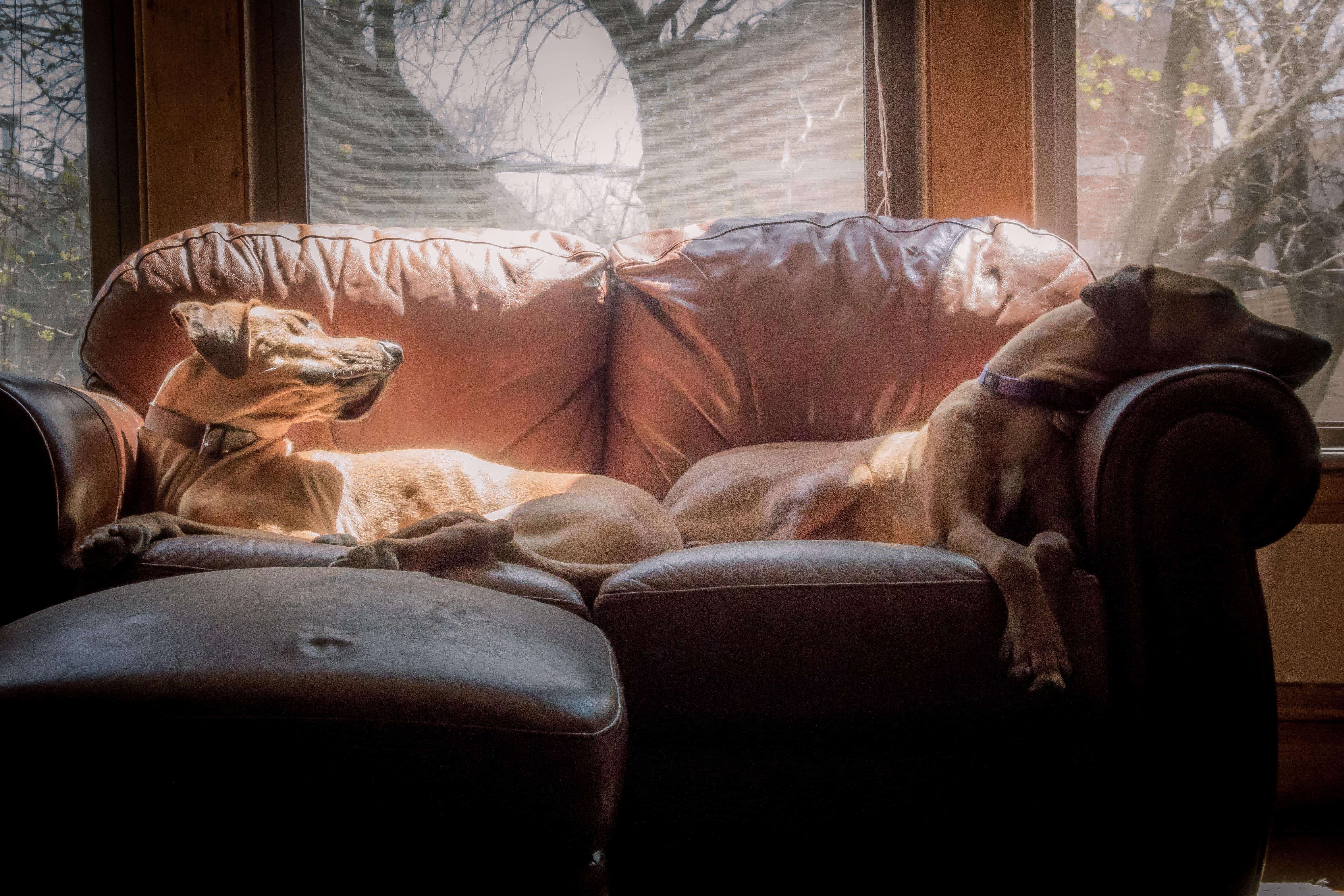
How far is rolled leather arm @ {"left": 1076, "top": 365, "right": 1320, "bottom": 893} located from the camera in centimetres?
132

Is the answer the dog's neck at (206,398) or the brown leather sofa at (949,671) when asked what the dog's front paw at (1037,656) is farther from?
the dog's neck at (206,398)

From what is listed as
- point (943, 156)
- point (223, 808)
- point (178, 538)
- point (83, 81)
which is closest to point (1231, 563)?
point (223, 808)

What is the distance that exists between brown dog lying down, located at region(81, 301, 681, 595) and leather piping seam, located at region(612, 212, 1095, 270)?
0.78 metres

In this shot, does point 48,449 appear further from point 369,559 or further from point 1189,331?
point 1189,331

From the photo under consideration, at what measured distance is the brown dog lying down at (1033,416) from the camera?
1.71m

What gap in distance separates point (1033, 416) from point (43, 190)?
129 inches

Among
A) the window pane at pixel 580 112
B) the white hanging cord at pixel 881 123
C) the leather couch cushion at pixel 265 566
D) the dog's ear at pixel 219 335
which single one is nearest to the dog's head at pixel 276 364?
the dog's ear at pixel 219 335

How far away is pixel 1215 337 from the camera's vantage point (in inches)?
68.3

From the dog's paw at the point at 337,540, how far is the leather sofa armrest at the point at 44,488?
1.25ft

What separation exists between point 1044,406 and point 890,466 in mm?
390

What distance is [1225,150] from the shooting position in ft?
9.74

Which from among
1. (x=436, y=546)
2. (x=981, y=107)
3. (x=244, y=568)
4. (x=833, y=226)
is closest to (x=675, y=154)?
(x=833, y=226)

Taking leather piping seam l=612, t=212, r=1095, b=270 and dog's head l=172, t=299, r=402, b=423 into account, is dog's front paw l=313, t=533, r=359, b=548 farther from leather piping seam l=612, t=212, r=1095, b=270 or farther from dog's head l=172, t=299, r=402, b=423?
leather piping seam l=612, t=212, r=1095, b=270

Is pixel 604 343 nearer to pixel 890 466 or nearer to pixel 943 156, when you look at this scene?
pixel 890 466
